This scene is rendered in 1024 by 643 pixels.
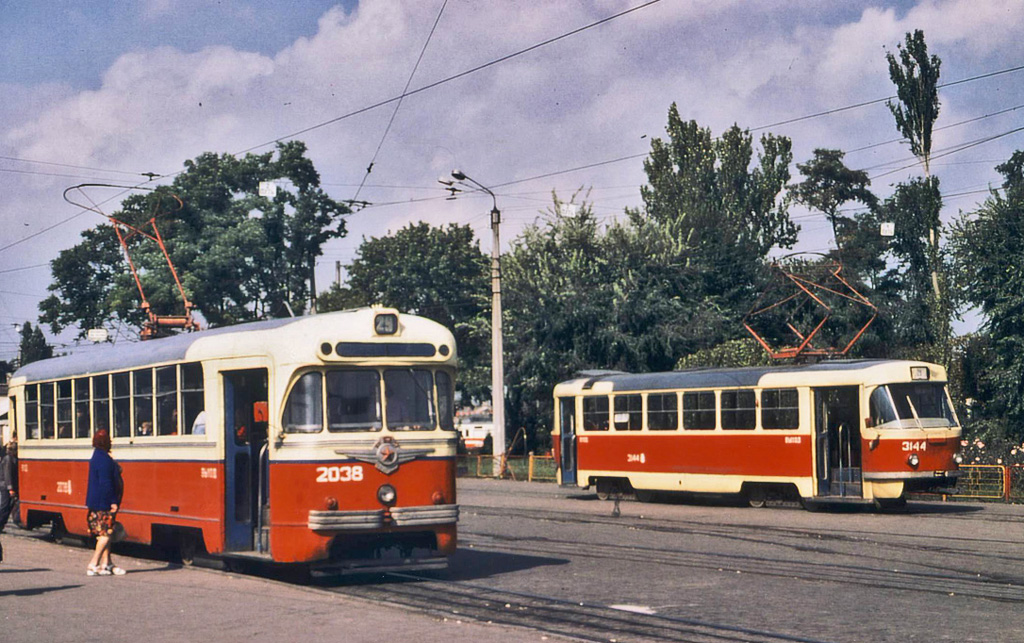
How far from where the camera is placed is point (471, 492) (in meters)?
33.7

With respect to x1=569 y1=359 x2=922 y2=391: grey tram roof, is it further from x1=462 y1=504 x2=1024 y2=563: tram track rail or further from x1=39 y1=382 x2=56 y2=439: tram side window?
x1=39 y1=382 x2=56 y2=439: tram side window

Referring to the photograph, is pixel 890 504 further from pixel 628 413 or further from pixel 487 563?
pixel 487 563

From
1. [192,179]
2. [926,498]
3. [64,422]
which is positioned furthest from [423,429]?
[192,179]

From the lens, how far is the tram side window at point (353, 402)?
44.8ft

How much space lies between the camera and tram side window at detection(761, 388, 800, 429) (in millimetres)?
24672

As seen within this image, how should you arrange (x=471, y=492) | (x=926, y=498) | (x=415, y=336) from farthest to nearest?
(x=471, y=492)
(x=926, y=498)
(x=415, y=336)

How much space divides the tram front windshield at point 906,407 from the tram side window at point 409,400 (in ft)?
39.2

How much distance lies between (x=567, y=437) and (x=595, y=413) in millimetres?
1311

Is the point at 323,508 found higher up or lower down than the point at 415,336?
Answer: lower down

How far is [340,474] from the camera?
1347 centimetres

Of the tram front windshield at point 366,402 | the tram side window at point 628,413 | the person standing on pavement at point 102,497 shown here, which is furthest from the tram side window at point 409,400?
the tram side window at point 628,413

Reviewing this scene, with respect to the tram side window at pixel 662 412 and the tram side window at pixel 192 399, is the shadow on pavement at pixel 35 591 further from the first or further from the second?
the tram side window at pixel 662 412

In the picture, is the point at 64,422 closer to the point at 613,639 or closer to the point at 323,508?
the point at 323,508

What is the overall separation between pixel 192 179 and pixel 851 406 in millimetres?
43423
